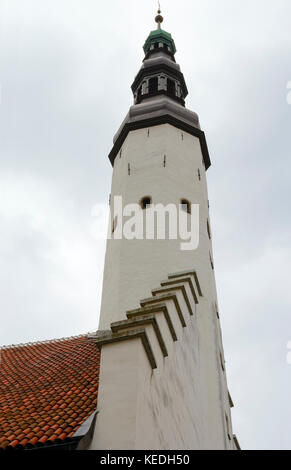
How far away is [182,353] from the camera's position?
9.77 metres

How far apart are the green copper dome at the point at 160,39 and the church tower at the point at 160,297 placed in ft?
1.77

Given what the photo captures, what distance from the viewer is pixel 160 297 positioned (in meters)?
8.76

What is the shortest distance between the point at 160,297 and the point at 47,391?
2.26 meters

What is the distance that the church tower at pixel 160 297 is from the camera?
6.82 metres

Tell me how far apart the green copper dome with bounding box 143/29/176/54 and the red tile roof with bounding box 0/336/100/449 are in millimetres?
16259

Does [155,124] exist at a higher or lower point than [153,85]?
lower

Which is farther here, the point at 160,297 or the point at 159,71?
the point at 159,71

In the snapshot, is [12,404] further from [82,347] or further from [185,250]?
[185,250]

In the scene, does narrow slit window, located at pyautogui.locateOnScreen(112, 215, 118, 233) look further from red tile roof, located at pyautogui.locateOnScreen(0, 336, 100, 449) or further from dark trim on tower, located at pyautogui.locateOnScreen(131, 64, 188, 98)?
dark trim on tower, located at pyautogui.locateOnScreen(131, 64, 188, 98)

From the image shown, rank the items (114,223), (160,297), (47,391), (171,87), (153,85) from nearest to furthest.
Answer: (160,297) → (47,391) → (114,223) → (153,85) → (171,87)

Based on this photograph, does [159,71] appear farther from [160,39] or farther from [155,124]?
[155,124]

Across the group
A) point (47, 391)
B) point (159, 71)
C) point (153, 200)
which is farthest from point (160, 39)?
point (47, 391)

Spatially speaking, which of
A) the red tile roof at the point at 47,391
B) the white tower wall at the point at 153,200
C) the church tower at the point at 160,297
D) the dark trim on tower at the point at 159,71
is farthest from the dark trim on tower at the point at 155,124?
the red tile roof at the point at 47,391

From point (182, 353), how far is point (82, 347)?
10.4 feet
